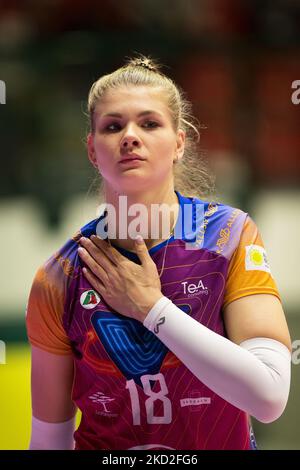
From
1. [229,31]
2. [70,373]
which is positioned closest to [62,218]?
[229,31]

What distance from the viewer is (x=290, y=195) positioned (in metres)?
5.06

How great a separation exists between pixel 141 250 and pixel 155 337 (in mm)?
214

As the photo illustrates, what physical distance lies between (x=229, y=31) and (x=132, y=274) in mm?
3804

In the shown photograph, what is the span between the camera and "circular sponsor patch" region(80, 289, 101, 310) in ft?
6.06

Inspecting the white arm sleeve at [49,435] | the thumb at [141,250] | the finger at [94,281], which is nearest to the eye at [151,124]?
the thumb at [141,250]

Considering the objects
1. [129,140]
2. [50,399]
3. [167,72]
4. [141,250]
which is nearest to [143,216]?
[141,250]

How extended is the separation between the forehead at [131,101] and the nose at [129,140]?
6cm

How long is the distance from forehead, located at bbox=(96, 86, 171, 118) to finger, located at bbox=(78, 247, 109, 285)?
0.35m

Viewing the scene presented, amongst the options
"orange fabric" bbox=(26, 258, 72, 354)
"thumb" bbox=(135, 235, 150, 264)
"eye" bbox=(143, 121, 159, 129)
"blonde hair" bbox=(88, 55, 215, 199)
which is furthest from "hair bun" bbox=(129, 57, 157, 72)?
"orange fabric" bbox=(26, 258, 72, 354)

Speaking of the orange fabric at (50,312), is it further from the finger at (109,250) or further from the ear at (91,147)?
the ear at (91,147)

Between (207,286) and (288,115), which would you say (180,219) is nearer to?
(207,286)

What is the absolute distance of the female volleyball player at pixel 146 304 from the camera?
1.75 m

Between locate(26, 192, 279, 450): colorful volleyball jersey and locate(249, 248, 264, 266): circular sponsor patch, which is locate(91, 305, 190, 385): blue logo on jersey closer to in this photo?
locate(26, 192, 279, 450): colorful volleyball jersey
